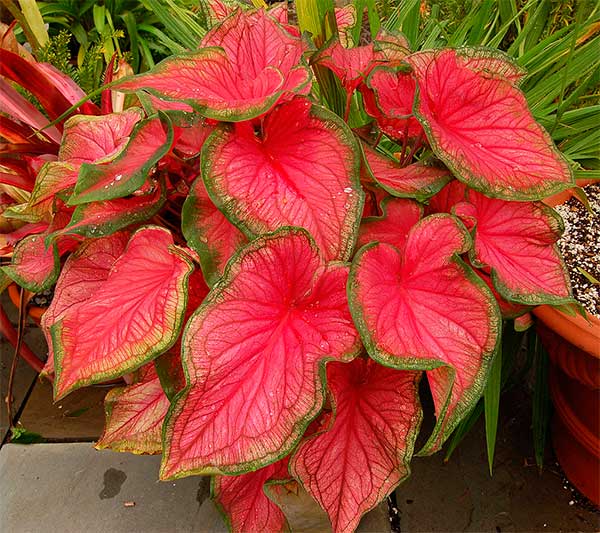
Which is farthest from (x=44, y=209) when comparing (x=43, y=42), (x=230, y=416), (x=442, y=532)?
(x=442, y=532)

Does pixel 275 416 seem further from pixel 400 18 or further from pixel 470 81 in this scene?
pixel 400 18

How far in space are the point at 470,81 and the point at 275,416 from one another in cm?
47

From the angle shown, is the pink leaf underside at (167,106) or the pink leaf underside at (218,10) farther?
the pink leaf underside at (218,10)

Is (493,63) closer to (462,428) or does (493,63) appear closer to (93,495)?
(462,428)

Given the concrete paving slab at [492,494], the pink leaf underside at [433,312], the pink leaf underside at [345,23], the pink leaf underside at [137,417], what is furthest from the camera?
the concrete paving slab at [492,494]

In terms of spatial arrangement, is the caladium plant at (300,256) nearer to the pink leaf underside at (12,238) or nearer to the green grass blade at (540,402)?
the pink leaf underside at (12,238)

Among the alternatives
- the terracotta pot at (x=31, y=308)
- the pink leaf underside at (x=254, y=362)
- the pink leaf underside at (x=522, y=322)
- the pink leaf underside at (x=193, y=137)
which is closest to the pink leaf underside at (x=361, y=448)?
the pink leaf underside at (x=254, y=362)

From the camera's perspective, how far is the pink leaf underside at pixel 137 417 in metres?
0.86

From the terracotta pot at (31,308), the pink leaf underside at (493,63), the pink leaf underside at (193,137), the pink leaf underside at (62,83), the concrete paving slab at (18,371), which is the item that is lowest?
the concrete paving slab at (18,371)

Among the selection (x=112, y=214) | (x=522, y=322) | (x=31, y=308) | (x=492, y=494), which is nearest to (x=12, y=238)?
(x=31, y=308)

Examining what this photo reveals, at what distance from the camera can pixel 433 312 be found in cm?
70

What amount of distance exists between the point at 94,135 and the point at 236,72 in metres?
0.27

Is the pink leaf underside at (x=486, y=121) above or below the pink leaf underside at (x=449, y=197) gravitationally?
above

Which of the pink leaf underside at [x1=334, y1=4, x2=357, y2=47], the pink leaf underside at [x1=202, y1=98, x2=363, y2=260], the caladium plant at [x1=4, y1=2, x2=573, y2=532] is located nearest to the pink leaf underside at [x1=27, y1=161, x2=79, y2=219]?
the caladium plant at [x1=4, y1=2, x2=573, y2=532]
